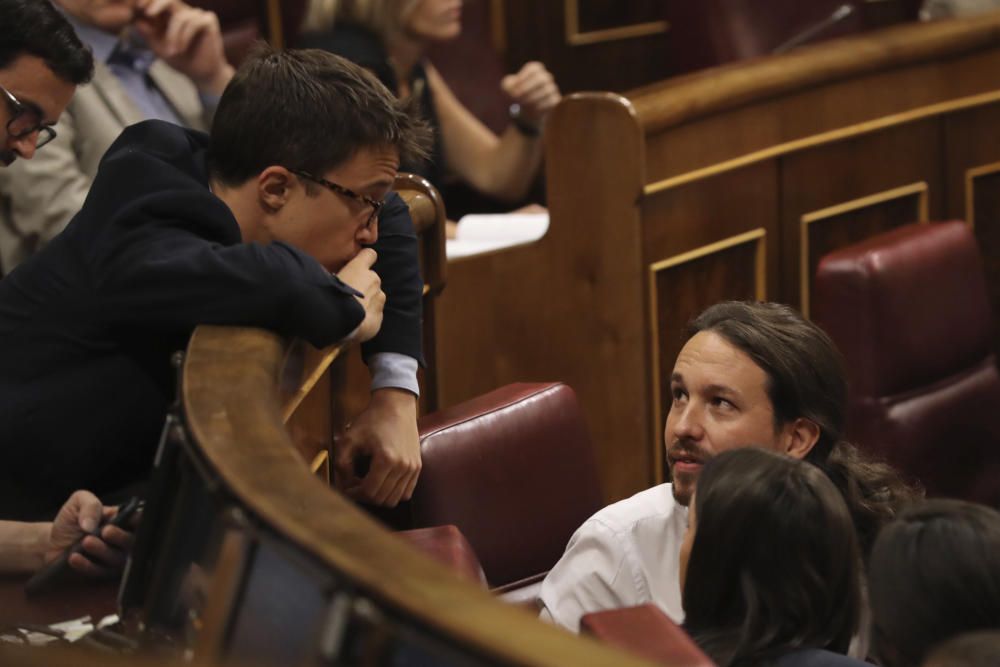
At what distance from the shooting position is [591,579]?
4.52ft

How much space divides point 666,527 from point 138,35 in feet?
4.30

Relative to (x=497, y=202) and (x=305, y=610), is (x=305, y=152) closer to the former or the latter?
(x=305, y=610)

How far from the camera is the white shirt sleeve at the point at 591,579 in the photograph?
1.36 metres

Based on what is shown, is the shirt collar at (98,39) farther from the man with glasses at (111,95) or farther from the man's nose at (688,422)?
the man's nose at (688,422)

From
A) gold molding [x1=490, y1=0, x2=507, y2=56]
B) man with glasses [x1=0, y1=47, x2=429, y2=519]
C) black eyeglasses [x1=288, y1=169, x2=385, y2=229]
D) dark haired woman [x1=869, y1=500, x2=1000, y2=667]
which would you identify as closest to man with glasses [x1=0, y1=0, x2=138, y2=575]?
man with glasses [x1=0, y1=47, x2=429, y2=519]

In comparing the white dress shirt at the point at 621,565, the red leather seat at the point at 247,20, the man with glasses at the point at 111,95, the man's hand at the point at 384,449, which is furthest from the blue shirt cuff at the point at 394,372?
the red leather seat at the point at 247,20

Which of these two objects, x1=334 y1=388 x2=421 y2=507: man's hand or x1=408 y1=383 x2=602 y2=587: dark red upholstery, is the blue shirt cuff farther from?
x1=408 y1=383 x2=602 y2=587: dark red upholstery

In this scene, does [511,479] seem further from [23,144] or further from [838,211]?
[838,211]

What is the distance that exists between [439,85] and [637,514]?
1540 mm

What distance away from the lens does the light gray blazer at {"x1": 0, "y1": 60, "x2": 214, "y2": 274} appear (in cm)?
207

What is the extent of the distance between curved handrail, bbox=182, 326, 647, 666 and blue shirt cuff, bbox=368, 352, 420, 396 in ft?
1.13

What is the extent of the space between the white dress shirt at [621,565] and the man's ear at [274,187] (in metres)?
0.41

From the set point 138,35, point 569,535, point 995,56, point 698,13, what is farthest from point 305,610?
point 698,13

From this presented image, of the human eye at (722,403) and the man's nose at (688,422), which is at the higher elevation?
the human eye at (722,403)
